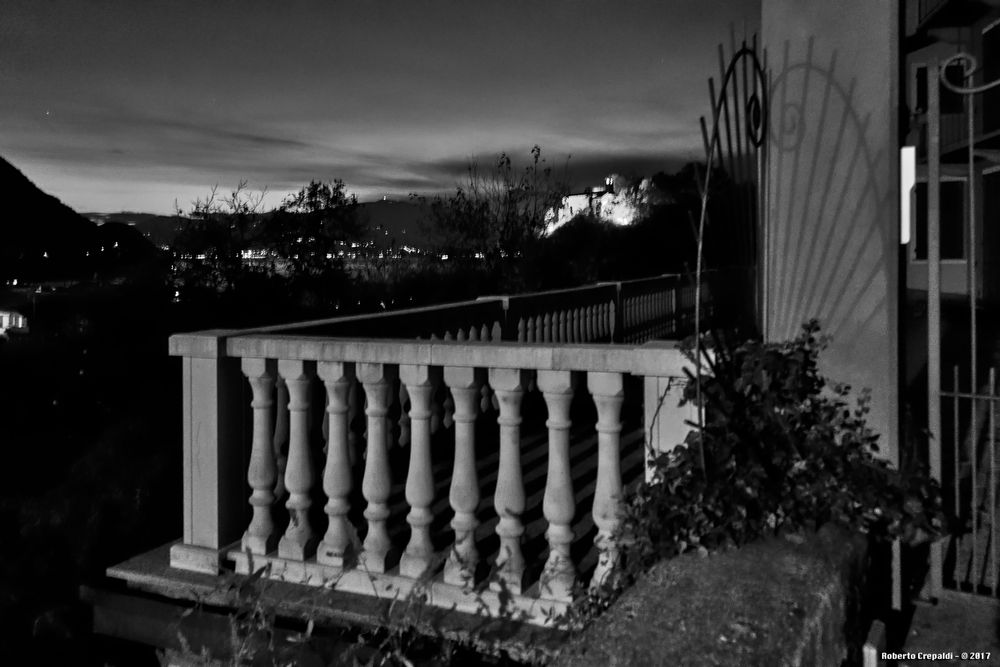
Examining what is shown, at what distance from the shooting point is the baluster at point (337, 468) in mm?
3582

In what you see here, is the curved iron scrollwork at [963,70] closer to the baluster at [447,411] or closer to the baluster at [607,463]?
the baluster at [607,463]

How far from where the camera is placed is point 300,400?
12.1 ft

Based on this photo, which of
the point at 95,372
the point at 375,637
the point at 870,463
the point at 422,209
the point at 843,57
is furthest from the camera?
the point at 422,209

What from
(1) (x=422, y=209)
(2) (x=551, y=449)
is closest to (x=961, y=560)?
(2) (x=551, y=449)

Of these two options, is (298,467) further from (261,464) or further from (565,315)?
(565,315)

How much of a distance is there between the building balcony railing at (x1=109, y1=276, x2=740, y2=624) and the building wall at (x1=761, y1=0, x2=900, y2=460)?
0.93 m

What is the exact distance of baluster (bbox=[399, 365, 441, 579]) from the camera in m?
3.44

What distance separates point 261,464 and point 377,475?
0.55 meters

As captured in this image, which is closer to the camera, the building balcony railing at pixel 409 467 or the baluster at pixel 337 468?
the building balcony railing at pixel 409 467

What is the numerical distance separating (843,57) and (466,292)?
10710 mm

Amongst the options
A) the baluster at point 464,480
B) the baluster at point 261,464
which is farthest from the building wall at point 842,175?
the baluster at point 261,464

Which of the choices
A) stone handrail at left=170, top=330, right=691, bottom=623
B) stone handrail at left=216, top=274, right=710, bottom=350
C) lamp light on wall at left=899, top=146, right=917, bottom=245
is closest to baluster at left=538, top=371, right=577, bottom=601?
stone handrail at left=170, top=330, right=691, bottom=623

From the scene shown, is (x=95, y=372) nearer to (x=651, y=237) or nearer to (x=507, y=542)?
(x=507, y=542)

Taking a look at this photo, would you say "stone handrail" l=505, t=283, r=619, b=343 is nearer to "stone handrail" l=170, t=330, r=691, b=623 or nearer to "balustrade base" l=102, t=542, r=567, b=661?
"stone handrail" l=170, t=330, r=691, b=623
